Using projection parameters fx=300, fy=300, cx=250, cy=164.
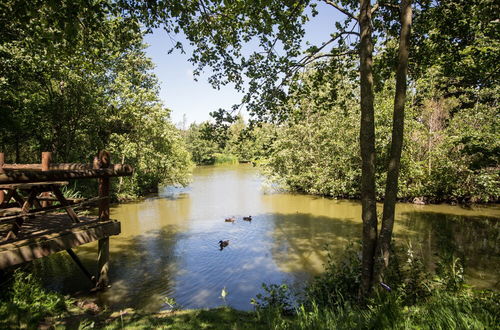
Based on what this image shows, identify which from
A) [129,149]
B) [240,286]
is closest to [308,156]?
[129,149]

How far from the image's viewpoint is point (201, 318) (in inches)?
195

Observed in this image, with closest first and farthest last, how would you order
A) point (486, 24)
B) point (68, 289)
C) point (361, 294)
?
1. point (361, 294)
2. point (486, 24)
3. point (68, 289)

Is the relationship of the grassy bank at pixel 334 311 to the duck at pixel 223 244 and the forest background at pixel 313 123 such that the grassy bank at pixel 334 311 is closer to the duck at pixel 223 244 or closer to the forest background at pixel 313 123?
the forest background at pixel 313 123

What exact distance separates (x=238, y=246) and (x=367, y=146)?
25.5 ft

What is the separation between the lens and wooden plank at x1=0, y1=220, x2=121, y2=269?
15.6 feet

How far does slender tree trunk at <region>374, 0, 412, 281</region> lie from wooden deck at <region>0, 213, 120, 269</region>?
557 cm

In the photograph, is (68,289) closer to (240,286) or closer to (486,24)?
(240,286)

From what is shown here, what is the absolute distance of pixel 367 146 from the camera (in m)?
4.62

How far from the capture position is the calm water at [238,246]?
24.9ft

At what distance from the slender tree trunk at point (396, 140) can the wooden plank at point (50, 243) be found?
5.57m

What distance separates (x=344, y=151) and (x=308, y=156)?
3010mm

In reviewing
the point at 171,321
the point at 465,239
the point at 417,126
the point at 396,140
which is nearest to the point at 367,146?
the point at 396,140

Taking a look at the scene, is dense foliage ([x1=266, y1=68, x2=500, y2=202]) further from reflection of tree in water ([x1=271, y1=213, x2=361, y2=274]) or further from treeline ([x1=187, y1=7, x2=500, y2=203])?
reflection of tree in water ([x1=271, y1=213, x2=361, y2=274])

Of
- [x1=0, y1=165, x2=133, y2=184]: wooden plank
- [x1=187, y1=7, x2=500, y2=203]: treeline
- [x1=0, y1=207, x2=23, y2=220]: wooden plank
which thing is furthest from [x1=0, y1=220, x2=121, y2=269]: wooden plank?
[x1=187, y1=7, x2=500, y2=203]: treeline
